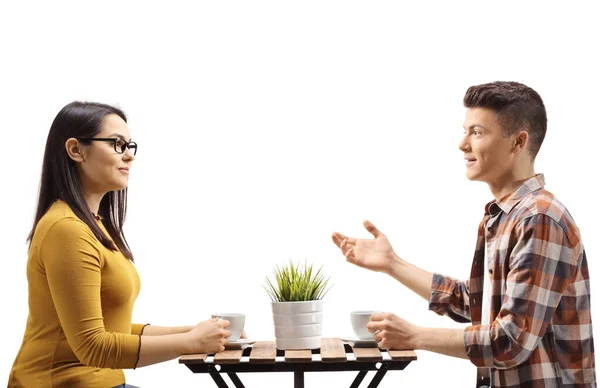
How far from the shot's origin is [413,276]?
10.6ft

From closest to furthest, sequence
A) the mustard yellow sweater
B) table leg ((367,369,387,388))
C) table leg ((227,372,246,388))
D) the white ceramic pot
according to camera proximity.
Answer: the mustard yellow sweater, table leg ((367,369,387,388)), the white ceramic pot, table leg ((227,372,246,388))

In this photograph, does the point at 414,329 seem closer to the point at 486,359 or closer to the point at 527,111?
the point at 486,359

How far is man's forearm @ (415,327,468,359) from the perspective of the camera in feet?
8.60

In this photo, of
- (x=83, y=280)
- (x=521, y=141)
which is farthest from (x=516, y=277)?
(x=83, y=280)

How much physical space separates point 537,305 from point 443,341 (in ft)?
1.08

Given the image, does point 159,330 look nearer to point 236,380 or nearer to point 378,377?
point 236,380

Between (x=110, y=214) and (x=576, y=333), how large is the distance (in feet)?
6.21

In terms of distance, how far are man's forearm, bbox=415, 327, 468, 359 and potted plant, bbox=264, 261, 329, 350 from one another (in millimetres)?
462

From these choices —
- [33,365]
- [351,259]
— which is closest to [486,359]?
[351,259]

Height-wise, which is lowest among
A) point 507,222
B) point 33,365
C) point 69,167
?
point 33,365

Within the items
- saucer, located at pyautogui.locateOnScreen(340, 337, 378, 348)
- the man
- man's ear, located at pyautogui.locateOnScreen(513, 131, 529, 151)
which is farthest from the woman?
man's ear, located at pyautogui.locateOnScreen(513, 131, 529, 151)

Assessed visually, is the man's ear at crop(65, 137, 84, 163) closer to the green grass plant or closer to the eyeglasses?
the eyeglasses

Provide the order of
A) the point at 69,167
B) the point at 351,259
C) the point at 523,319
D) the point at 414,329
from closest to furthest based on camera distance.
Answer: the point at 523,319 → the point at 414,329 → the point at 69,167 → the point at 351,259

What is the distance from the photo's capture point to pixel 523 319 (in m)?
2.53
